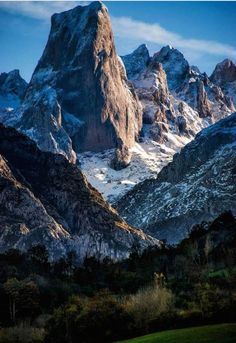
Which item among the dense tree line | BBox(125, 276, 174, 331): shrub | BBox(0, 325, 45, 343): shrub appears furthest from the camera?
BBox(0, 325, 45, 343): shrub

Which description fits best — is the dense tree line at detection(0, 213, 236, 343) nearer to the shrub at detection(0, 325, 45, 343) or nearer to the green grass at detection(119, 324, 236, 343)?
the shrub at detection(0, 325, 45, 343)

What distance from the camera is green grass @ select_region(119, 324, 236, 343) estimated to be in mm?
62344

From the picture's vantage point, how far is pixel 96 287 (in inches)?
5089

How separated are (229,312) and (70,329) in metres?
19.0

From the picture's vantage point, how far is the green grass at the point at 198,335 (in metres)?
62.3

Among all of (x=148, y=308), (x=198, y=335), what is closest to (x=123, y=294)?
(x=148, y=308)

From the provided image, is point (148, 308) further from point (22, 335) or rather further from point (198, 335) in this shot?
point (198, 335)

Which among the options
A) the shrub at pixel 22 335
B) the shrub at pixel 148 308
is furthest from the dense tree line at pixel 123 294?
the shrub at pixel 22 335

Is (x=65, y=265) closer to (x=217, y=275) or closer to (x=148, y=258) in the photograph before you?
(x=148, y=258)

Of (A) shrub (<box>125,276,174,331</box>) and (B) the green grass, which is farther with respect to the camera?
(A) shrub (<box>125,276,174,331</box>)

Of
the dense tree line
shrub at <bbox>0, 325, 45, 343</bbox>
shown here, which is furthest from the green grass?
shrub at <bbox>0, 325, 45, 343</bbox>

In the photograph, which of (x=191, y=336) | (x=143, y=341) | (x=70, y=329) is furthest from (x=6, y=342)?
(x=191, y=336)

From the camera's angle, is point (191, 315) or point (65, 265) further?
point (65, 265)

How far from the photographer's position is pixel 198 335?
6619 cm
